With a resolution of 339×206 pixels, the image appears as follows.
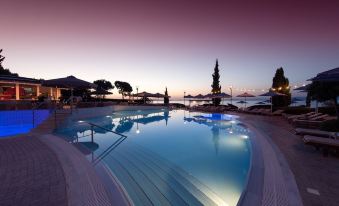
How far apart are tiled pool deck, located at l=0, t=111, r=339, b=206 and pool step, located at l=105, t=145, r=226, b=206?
1.23 meters

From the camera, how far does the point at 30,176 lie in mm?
3537

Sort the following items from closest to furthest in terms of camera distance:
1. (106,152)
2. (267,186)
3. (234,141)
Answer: (267,186) → (106,152) → (234,141)

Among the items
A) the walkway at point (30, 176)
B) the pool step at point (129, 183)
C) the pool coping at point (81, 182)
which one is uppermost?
the walkway at point (30, 176)

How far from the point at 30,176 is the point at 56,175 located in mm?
471

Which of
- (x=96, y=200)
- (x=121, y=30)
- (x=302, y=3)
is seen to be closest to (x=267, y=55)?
(x=302, y=3)

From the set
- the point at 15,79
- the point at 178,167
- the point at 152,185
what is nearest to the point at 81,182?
the point at 152,185

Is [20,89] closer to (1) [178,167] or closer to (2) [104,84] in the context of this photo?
(1) [178,167]

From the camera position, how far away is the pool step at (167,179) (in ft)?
11.8

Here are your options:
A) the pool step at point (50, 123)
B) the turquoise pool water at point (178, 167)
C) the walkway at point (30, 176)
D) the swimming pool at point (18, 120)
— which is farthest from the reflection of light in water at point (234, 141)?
the swimming pool at point (18, 120)

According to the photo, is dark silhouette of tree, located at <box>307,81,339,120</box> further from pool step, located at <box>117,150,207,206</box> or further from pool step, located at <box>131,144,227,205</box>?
pool step, located at <box>117,150,207,206</box>

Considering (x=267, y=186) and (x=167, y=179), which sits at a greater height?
(x=267, y=186)

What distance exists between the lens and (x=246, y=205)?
283 centimetres

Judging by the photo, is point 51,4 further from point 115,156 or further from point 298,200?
point 298,200

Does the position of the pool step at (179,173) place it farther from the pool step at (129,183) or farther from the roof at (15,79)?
the roof at (15,79)
